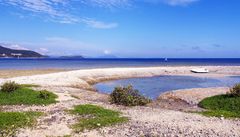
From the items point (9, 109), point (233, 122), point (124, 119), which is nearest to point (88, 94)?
point (9, 109)

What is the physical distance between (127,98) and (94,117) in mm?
4781

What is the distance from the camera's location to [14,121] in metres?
19.5

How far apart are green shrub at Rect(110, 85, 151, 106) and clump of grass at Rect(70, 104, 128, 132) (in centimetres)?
268

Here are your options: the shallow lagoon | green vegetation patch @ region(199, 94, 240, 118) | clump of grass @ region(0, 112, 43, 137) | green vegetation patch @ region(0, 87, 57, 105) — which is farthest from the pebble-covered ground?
the shallow lagoon

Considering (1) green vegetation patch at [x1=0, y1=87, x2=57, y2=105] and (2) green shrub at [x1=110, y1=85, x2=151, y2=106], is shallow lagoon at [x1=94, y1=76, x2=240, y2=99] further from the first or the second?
(1) green vegetation patch at [x1=0, y1=87, x2=57, y2=105]

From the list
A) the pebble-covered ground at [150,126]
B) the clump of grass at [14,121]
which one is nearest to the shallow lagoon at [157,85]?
the pebble-covered ground at [150,126]

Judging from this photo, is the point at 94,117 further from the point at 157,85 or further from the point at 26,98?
the point at 157,85

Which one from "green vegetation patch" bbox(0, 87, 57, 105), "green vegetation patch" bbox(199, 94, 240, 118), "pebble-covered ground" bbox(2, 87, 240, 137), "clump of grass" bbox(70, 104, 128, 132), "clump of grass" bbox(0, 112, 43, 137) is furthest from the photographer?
"green vegetation patch" bbox(0, 87, 57, 105)

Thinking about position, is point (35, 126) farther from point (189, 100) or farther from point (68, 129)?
point (189, 100)

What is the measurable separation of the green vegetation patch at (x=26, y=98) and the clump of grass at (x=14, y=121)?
4.55 m

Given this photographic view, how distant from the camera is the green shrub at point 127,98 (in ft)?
82.7

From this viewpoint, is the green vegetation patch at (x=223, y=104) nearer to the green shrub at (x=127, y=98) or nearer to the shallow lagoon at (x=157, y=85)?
the green shrub at (x=127, y=98)

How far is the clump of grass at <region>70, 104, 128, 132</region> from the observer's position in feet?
61.9

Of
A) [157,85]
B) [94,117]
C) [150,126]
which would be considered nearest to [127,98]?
[94,117]
